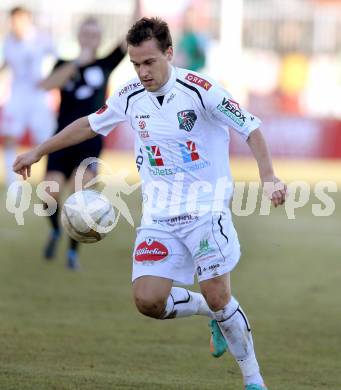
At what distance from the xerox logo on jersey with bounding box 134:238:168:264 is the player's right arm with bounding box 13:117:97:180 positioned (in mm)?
836

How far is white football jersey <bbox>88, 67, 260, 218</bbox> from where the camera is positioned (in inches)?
237

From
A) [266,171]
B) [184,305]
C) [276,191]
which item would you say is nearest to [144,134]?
[266,171]

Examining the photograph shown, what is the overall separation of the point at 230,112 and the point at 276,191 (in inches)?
25.8

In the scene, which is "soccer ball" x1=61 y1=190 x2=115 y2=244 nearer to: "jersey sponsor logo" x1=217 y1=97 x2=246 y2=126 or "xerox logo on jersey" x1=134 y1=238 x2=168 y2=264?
"xerox logo on jersey" x1=134 y1=238 x2=168 y2=264

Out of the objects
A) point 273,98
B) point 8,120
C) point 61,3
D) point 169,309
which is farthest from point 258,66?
point 169,309

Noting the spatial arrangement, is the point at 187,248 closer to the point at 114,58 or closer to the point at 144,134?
the point at 144,134

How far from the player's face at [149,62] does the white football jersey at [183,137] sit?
0.14 meters

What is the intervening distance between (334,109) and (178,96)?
2247 centimetres

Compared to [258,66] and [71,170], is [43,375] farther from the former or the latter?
[258,66]

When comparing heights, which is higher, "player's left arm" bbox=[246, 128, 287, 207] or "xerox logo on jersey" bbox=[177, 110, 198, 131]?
"xerox logo on jersey" bbox=[177, 110, 198, 131]

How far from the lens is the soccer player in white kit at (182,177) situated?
5.94m

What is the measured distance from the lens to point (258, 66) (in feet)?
98.3

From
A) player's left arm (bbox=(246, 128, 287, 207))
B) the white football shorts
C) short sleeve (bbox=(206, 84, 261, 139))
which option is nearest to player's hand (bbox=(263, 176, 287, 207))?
player's left arm (bbox=(246, 128, 287, 207))

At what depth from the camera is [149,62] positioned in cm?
588
